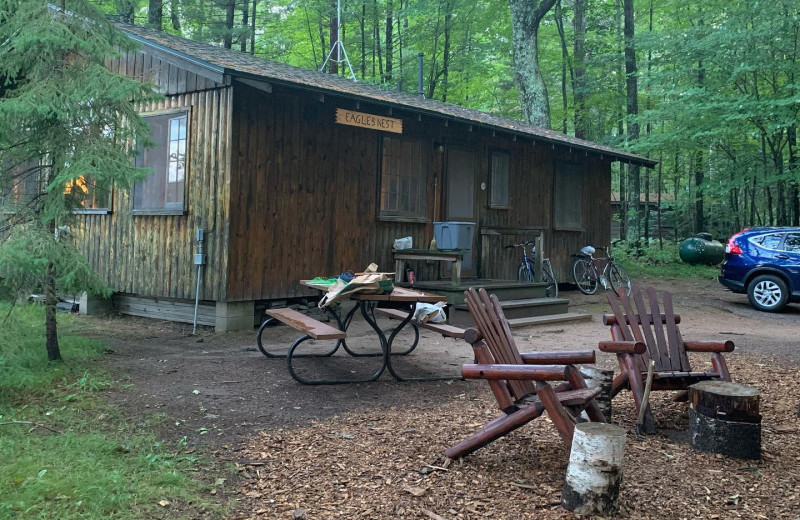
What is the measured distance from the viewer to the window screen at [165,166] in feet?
29.4

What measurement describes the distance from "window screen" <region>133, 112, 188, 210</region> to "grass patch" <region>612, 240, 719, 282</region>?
12144 millimetres

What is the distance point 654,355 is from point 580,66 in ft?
69.6

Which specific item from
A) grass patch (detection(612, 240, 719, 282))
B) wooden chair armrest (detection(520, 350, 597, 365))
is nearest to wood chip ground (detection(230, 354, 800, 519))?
wooden chair armrest (detection(520, 350, 597, 365))

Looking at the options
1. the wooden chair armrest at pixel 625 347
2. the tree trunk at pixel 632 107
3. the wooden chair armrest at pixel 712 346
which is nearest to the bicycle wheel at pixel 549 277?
the wooden chair armrest at pixel 712 346

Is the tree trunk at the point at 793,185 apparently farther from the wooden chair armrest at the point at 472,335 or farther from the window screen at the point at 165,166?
the wooden chair armrest at the point at 472,335

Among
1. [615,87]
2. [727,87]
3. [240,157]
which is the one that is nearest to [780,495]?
[240,157]

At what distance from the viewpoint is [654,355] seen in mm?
4934

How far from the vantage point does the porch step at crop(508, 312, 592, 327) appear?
949 centimetres

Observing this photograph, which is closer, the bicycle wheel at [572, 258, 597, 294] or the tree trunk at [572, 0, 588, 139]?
the bicycle wheel at [572, 258, 597, 294]

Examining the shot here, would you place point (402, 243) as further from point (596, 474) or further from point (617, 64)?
point (617, 64)

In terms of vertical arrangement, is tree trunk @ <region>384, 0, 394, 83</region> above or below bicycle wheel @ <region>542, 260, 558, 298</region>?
above

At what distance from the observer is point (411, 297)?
5.93 metres

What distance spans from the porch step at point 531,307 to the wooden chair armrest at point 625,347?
16.1 feet

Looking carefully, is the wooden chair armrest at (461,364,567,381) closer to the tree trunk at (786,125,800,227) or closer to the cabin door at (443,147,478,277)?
the cabin door at (443,147,478,277)
